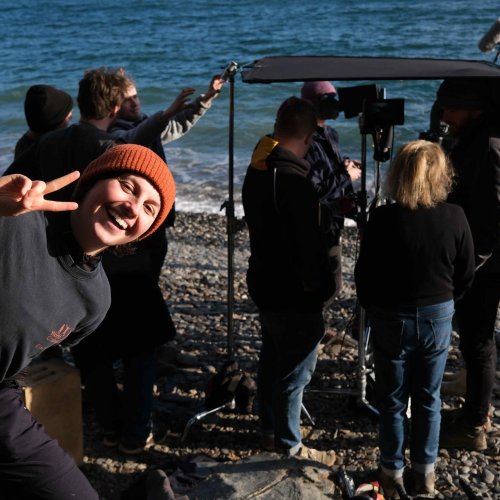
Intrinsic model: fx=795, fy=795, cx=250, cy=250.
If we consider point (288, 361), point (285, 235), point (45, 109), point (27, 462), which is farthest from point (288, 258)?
point (45, 109)

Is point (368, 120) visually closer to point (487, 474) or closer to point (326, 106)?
point (326, 106)

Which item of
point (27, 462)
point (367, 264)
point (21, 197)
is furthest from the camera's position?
point (367, 264)

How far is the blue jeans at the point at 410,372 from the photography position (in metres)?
3.71

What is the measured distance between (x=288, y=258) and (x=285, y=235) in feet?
0.43

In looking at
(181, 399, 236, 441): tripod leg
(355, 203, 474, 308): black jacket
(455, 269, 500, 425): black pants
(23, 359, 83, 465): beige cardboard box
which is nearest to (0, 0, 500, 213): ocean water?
(181, 399, 236, 441): tripod leg

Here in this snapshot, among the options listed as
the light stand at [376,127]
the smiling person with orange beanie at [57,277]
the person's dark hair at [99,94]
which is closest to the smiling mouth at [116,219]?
the smiling person with orange beanie at [57,277]

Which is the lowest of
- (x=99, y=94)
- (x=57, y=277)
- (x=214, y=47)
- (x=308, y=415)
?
(x=214, y=47)

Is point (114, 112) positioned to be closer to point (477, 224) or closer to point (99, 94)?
point (99, 94)

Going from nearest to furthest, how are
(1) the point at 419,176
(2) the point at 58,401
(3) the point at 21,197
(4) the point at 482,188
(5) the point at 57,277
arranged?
(3) the point at 21,197 → (5) the point at 57,277 → (1) the point at 419,176 → (4) the point at 482,188 → (2) the point at 58,401

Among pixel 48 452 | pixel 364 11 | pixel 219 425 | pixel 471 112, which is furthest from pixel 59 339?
pixel 364 11

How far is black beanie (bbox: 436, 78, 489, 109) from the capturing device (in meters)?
4.20

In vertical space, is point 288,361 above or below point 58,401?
above

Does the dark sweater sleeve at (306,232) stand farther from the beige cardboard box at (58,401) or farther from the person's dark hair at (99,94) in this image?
the beige cardboard box at (58,401)

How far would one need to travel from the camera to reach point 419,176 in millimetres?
3527
